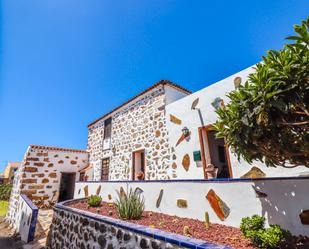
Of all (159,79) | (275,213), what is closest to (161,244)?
(275,213)

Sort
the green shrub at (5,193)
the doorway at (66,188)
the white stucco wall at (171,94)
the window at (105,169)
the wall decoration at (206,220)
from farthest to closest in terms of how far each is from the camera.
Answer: the green shrub at (5,193) < the doorway at (66,188) < the window at (105,169) < the white stucco wall at (171,94) < the wall decoration at (206,220)

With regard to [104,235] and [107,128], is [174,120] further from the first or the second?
[107,128]

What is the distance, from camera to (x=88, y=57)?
26.8 feet

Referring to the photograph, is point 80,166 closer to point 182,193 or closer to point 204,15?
point 182,193

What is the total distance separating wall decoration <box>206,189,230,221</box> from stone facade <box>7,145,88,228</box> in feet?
36.3

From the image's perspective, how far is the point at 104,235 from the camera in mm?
3074

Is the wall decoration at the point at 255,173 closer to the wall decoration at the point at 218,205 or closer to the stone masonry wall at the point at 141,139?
the wall decoration at the point at 218,205

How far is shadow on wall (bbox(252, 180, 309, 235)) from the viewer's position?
2.37 m

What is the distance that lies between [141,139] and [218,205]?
17.3ft

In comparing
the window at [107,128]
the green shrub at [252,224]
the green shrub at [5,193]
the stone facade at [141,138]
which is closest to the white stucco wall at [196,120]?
the stone facade at [141,138]

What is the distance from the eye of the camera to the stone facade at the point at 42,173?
10.1 metres

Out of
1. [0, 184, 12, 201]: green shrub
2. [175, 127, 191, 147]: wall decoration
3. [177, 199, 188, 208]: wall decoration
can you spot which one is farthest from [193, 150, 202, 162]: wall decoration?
[0, 184, 12, 201]: green shrub

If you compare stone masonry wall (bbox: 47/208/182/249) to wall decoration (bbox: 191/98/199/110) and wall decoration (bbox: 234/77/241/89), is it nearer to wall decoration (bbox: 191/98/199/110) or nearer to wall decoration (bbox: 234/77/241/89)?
wall decoration (bbox: 191/98/199/110)

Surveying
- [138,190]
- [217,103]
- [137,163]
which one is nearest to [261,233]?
[138,190]
